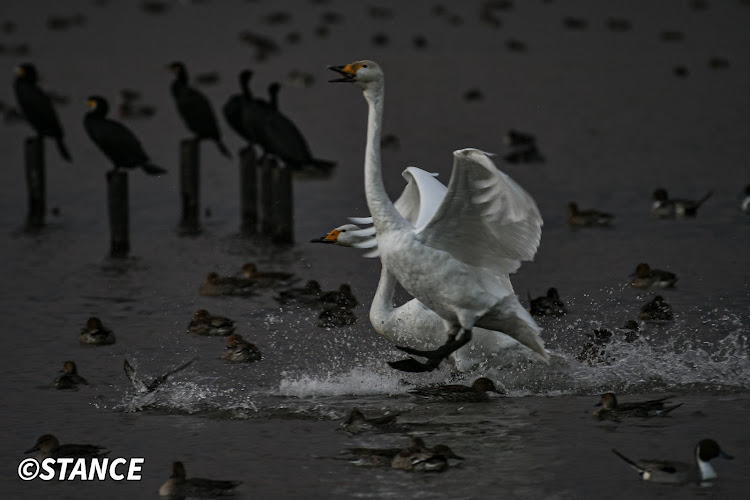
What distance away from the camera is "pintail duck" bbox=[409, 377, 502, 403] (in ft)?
36.1

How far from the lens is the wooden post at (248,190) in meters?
19.2

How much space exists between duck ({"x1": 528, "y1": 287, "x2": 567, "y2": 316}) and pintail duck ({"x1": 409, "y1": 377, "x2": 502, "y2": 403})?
100 inches

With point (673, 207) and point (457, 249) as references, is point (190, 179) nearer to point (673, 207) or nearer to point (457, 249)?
point (673, 207)

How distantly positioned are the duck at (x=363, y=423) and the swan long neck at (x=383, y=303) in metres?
1.41

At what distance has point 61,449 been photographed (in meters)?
9.56

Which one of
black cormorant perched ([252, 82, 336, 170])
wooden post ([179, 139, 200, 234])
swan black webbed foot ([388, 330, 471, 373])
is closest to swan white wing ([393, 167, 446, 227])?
swan black webbed foot ([388, 330, 471, 373])

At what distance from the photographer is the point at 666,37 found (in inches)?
1375

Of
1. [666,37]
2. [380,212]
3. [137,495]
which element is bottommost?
[137,495]

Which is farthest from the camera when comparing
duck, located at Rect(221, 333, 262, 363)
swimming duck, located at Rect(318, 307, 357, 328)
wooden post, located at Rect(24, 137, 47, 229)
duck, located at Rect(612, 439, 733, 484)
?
wooden post, located at Rect(24, 137, 47, 229)

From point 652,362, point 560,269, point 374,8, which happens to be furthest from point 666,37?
point 652,362

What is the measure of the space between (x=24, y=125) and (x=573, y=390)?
20.2 meters

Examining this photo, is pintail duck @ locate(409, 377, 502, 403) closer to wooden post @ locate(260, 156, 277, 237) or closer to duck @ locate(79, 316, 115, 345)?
duck @ locate(79, 316, 115, 345)

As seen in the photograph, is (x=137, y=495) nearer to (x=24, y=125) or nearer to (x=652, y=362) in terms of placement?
(x=652, y=362)

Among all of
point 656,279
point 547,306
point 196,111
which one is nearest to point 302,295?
point 547,306
